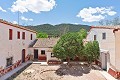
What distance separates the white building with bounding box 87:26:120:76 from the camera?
17.7 m

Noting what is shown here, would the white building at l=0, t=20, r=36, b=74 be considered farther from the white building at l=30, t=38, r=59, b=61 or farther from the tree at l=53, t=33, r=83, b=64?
the tree at l=53, t=33, r=83, b=64

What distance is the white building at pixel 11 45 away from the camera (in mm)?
18953

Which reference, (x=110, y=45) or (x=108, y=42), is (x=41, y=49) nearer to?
(x=108, y=42)

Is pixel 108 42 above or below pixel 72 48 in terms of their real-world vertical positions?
above

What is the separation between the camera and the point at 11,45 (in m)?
21.7

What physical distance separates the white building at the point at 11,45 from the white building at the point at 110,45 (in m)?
12.4

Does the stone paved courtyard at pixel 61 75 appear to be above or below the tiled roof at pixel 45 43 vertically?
below

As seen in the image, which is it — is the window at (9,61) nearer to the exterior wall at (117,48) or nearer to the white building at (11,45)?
the white building at (11,45)

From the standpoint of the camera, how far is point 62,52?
73.5ft

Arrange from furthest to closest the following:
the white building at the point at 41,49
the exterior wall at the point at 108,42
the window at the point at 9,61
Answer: the white building at the point at 41,49
the window at the point at 9,61
the exterior wall at the point at 108,42

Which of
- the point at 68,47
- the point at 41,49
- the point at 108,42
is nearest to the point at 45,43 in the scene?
the point at 41,49

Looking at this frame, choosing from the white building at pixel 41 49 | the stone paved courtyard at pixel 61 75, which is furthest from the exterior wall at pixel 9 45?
the stone paved courtyard at pixel 61 75

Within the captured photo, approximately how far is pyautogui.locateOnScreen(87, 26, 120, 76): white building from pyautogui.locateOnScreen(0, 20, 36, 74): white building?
1243cm

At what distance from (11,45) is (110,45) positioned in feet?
43.6
